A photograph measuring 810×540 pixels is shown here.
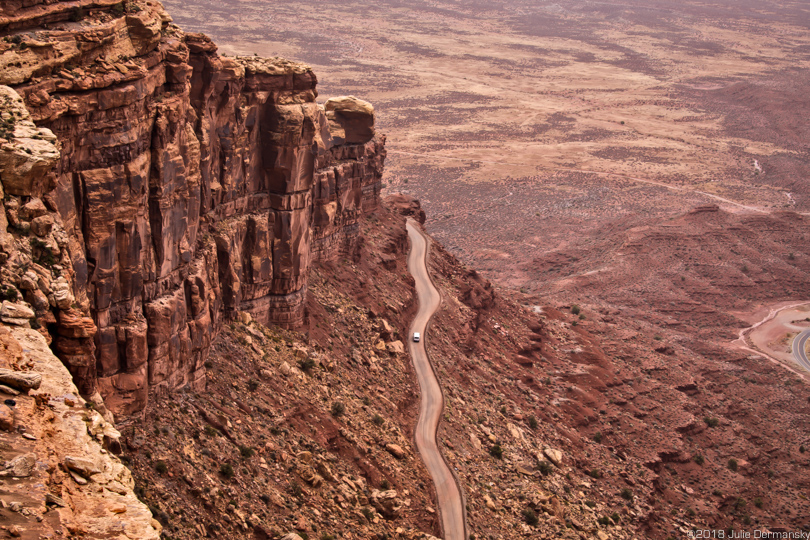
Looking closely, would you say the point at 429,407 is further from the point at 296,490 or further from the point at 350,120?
the point at 350,120

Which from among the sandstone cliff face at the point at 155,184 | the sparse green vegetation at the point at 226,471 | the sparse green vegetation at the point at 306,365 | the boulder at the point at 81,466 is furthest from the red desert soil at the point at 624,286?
the boulder at the point at 81,466

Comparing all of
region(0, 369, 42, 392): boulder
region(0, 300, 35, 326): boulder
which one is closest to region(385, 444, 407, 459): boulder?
region(0, 300, 35, 326): boulder

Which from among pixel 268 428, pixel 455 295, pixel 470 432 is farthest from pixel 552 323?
pixel 268 428

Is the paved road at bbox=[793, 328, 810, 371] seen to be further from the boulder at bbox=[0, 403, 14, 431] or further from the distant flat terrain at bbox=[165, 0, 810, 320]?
the boulder at bbox=[0, 403, 14, 431]

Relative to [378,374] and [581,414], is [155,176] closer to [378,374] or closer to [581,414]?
[378,374]

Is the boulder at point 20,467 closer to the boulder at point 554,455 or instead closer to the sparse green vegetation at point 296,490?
the sparse green vegetation at point 296,490
